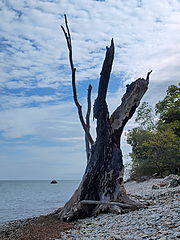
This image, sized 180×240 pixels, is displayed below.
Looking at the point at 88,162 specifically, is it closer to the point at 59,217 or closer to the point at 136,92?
the point at 59,217

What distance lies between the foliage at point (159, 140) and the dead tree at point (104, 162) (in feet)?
55.9

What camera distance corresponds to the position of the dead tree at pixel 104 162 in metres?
11.7

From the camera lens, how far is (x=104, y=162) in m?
12.2

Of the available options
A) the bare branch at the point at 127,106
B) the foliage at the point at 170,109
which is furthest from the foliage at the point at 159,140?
the bare branch at the point at 127,106

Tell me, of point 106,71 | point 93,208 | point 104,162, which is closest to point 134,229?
point 93,208

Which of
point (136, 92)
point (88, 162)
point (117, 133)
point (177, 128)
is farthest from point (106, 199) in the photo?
point (177, 128)

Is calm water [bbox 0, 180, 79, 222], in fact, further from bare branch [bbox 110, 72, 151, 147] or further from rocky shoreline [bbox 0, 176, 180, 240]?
bare branch [bbox 110, 72, 151, 147]

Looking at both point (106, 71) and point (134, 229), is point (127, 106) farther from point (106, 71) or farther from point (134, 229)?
point (134, 229)

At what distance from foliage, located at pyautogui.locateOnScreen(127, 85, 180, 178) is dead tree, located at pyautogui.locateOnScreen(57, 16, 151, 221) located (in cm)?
1705

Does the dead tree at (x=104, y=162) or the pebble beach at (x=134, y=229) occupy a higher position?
the dead tree at (x=104, y=162)

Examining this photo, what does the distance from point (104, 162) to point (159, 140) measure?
1834cm

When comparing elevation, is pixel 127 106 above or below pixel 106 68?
below

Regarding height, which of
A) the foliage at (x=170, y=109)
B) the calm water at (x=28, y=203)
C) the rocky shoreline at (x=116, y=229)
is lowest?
the calm water at (x=28, y=203)

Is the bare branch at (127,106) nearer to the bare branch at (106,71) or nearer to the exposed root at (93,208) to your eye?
the bare branch at (106,71)
